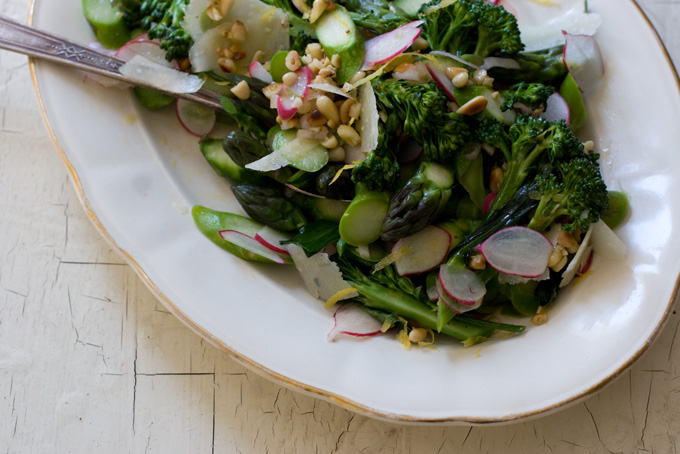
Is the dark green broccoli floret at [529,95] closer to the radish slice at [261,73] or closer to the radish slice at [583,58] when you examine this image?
the radish slice at [583,58]

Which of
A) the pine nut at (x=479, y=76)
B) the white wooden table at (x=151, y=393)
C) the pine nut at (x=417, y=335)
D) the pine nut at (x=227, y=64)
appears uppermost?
the pine nut at (x=479, y=76)

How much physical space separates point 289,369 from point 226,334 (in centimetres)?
28

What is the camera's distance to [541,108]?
230 cm

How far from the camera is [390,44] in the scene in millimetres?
2340

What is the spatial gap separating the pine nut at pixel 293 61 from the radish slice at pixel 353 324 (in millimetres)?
1023

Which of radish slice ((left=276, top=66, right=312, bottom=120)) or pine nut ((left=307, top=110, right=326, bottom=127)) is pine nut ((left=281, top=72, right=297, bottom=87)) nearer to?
radish slice ((left=276, top=66, right=312, bottom=120))

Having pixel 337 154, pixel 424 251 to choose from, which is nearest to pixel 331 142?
pixel 337 154

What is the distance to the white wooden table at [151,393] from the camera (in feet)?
7.67

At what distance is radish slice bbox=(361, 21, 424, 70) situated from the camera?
2305mm

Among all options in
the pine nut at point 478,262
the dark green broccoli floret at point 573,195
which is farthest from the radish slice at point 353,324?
the dark green broccoli floret at point 573,195

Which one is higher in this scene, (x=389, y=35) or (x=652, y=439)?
(x=389, y=35)

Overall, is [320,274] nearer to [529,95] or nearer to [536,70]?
[529,95]

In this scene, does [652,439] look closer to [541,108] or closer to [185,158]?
[541,108]

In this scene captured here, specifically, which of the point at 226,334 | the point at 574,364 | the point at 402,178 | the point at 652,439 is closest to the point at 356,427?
the point at 226,334
